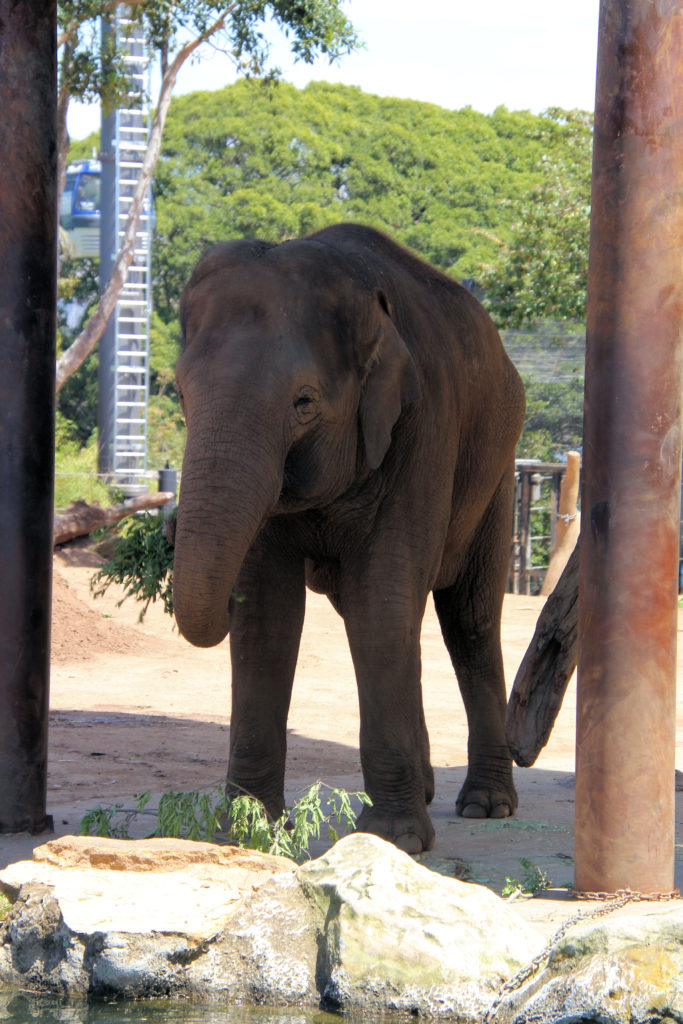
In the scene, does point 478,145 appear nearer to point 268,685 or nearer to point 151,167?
point 151,167

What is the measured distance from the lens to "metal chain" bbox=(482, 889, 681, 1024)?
366cm

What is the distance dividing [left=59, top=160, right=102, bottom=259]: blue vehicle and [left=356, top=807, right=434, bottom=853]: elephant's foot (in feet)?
98.7

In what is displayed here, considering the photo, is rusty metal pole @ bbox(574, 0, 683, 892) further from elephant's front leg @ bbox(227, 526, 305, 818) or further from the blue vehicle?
the blue vehicle

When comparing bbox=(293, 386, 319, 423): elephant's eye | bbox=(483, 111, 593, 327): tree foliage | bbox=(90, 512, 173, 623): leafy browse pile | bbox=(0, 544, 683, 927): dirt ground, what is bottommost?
bbox=(0, 544, 683, 927): dirt ground

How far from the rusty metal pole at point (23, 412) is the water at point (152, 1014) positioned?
174 cm

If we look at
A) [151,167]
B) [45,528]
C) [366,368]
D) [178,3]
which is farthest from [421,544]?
[151,167]

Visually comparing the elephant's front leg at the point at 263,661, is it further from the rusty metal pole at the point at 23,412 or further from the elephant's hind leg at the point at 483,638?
the elephant's hind leg at the point at 483,638

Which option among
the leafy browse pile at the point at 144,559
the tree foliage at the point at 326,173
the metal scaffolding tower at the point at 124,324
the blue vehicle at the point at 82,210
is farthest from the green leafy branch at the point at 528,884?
the tree foliage at the point at 326,173

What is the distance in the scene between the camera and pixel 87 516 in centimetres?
1488

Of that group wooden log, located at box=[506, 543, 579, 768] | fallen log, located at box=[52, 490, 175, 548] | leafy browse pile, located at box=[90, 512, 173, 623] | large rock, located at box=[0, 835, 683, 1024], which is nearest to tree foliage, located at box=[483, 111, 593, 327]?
fallen log, located at box=[52, 490, 175, 548]

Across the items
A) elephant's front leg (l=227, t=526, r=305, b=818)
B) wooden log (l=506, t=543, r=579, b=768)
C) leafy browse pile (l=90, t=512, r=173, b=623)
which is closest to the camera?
elephant's front leg (l=227, t=526, r=305, b=818)

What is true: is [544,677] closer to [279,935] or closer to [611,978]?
[279,935]

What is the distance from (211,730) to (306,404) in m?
4.76

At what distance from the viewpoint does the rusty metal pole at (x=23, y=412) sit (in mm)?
5664
